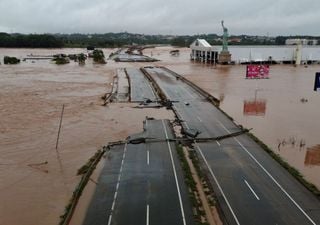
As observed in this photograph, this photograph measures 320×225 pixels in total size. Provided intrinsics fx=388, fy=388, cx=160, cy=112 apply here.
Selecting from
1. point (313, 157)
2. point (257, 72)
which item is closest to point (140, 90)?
point (257, 72)

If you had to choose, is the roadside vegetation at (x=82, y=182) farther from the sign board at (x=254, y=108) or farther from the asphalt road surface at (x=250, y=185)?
the sign board at (x=254, y=108)

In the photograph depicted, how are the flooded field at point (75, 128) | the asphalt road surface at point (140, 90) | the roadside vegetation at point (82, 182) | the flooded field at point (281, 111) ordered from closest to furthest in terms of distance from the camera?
the roadside vegetation at point (82, 182), the flooded field at point (75, 128), the flooded field at point (281, 111), the asphalt road surface at point (140, 90)

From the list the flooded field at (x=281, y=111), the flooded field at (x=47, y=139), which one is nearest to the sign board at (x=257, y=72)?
the flooded field at (x=281, y=111)

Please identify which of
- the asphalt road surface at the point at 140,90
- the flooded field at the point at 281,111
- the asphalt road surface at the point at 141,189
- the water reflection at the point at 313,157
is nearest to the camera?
the asphalt road surface at the point at 141,189

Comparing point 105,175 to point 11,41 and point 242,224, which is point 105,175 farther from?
point 11,41

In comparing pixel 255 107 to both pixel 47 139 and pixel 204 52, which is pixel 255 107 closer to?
pixel 47 139

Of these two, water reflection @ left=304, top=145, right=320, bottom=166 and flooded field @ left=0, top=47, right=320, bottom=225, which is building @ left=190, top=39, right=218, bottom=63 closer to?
flooded field @ left=0, top=47, right=320, bottom=225

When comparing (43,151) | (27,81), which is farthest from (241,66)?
(43,151)
